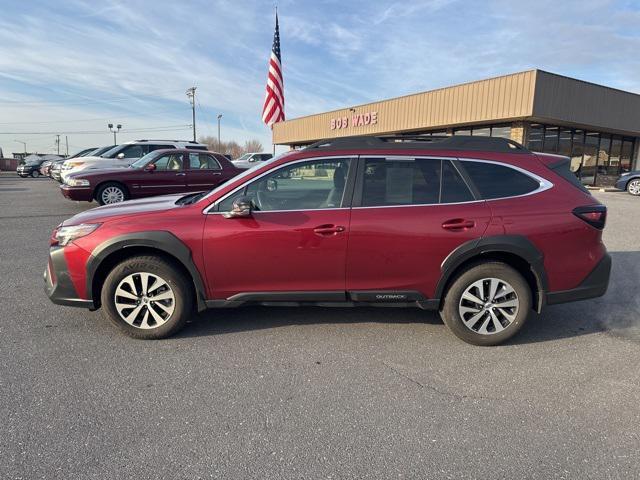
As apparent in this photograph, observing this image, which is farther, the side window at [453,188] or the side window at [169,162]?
the side window at [169,162]

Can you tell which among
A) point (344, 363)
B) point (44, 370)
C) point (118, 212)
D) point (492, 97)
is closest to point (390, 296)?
point (344, 363)

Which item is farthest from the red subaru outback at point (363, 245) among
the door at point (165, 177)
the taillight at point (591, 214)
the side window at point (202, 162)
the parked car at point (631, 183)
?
the parked car at point (631, 183)

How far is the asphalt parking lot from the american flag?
56.6ft

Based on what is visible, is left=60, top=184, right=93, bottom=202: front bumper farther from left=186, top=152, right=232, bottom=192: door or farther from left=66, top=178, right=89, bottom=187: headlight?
left=186, top=152, right=232, bottom=192: door

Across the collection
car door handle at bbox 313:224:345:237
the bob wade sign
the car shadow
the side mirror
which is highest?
the bob wade sign

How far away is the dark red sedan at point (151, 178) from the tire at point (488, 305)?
8.84 m

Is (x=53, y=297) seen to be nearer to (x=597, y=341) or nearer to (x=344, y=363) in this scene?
(x=344, y=363)

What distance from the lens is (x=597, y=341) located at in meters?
3.70

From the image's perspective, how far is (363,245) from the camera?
11.3 feet

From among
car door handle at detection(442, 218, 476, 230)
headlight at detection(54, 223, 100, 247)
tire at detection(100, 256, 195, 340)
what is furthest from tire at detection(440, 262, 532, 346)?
headlight at detection(54, 223, 100, 247)

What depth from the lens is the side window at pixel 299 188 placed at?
11.7 feet

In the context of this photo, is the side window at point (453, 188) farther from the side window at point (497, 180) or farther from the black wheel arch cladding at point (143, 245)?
the black wheel arch cladding at point (143, 245)

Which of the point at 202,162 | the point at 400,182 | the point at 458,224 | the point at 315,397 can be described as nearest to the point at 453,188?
the point at 458,224

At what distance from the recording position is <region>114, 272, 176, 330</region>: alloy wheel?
3.52 metres
